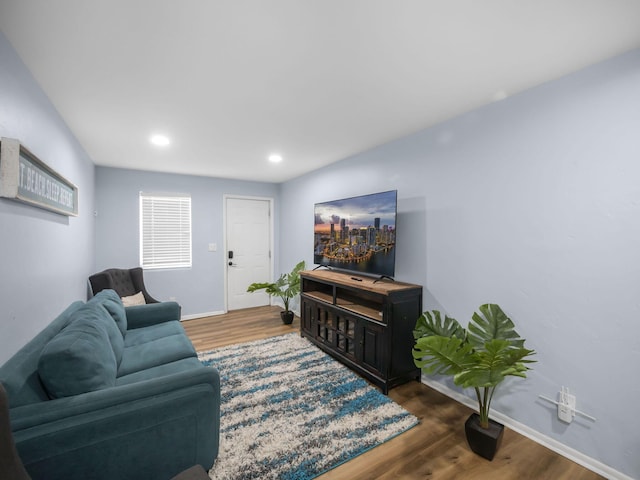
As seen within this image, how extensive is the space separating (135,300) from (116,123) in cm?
212

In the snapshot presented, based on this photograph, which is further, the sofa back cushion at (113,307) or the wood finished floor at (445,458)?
the sofa back cushion at (113,307)

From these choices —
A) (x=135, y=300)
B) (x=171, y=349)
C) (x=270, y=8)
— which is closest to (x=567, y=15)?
(x=270, y=8)

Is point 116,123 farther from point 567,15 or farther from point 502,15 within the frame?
point 567,15

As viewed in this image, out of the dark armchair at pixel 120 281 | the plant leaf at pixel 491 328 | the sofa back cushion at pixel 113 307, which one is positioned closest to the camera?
the plant leaf at pixel 491 328

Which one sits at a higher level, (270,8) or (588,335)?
(270,8)

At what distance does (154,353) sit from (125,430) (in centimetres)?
96

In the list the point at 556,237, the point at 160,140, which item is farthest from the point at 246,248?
the point at 556,237

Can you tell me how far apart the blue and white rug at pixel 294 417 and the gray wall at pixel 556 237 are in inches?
39.1

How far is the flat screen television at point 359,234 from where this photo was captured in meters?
2.68

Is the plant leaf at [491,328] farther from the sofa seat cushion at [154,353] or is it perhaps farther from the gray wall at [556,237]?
the sofa seat cushion at [154,353]

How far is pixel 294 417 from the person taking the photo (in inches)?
82.2

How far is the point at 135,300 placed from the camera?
3477 millimetres

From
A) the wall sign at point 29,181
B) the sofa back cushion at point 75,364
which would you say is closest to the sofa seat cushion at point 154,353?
the sofa back cushion at point 75,364

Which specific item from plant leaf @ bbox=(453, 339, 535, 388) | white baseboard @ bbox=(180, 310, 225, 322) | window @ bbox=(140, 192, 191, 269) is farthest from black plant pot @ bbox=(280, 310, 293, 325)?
plant leaf @ bbox=(453, 339, 535, 388)
